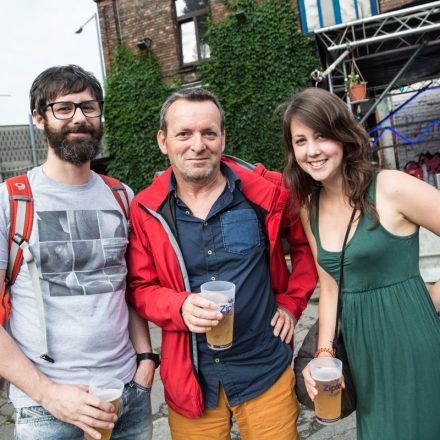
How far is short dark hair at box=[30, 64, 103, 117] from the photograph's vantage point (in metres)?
1.87

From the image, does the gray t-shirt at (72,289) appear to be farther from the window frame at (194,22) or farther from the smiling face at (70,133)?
the window frame at (194,22)

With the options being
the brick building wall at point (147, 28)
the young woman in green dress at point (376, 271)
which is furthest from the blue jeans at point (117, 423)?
the brick building wall at point (147, 28)

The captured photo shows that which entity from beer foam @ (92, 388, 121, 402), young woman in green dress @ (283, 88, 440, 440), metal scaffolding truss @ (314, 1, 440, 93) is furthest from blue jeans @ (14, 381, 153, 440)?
metal scaffolding truss @ (314, 1, 440, 93)

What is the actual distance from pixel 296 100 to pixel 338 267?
76cm

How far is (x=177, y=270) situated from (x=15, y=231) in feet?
2.34

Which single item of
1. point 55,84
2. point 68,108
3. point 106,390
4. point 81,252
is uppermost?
point 55,84

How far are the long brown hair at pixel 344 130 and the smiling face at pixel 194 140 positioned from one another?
36 centimetres

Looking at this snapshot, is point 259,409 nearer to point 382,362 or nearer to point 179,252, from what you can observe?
point 382,362

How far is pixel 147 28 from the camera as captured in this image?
11.5 meters

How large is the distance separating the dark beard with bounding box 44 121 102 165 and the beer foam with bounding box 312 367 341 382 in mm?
1372

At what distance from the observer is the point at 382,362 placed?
1746 millimetres

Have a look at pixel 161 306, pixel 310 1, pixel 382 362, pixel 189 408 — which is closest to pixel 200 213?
pixel 161 306

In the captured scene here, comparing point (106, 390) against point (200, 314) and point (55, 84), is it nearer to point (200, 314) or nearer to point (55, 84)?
point (200, 314)

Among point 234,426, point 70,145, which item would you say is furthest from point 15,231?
point 234,426
